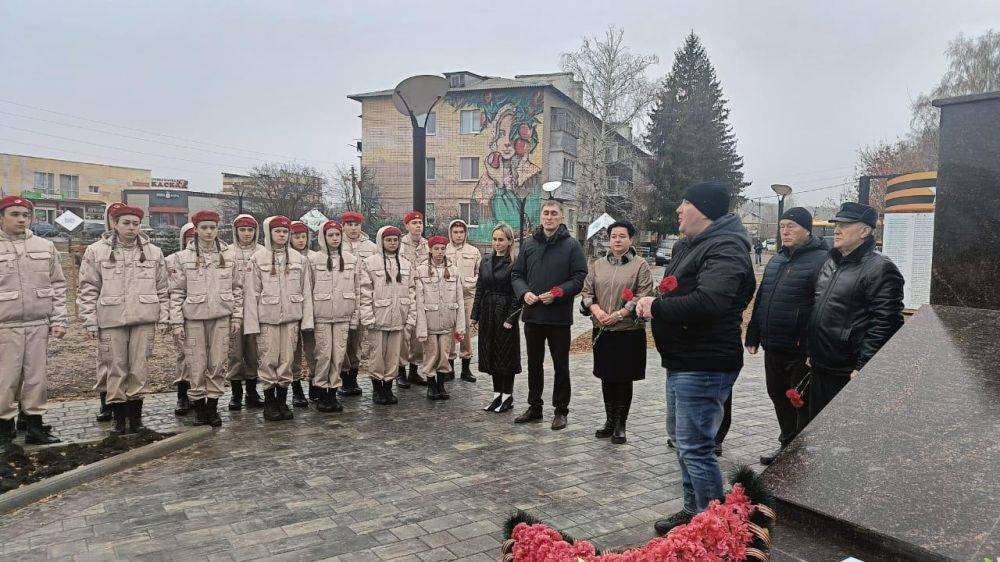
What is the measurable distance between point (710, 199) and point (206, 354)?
206 inches

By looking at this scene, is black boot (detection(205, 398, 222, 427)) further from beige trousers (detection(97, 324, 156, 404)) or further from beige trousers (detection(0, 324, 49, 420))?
beige trousers (detection(0, 324, 49, 420))

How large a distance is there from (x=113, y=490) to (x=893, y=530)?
492 cm

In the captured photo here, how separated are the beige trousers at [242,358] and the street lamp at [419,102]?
97.1 inches

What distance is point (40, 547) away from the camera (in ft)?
12.7

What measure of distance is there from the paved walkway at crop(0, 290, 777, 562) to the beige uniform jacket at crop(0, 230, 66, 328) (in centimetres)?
123

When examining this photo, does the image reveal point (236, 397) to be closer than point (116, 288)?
No

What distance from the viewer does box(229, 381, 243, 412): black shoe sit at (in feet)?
23.9

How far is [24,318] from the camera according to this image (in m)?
5.78

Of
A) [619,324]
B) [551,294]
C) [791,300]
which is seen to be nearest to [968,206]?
[791,300]

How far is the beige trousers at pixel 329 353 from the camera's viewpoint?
23.6 feet

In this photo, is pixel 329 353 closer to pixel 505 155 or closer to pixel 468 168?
pixel 505 155

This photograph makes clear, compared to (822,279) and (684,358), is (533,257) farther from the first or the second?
(684,358)

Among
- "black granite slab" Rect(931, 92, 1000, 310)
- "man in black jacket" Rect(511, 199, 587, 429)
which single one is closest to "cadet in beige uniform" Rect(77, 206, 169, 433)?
"man in black jacket" Rect(511, 199, 587, 429)

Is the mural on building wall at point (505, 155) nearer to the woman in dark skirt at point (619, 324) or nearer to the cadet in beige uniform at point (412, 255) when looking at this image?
the cadet in beige uniform at point (412, 255)
